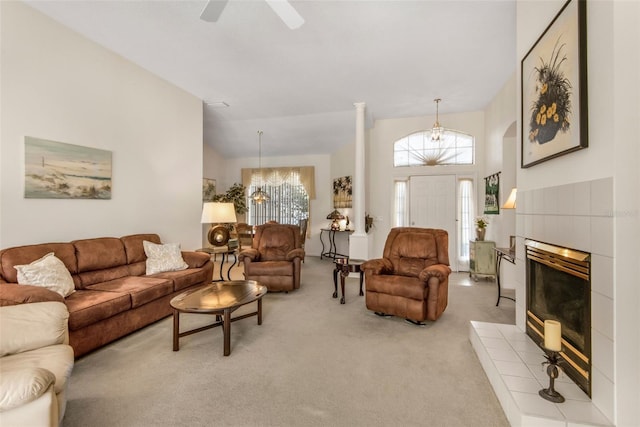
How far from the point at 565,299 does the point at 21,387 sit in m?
3.02

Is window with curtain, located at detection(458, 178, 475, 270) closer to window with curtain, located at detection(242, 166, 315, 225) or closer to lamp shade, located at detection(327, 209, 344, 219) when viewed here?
lamp shade, located at detection(327, 209, 344, 219)

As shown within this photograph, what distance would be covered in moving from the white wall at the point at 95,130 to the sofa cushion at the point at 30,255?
0.20 meters

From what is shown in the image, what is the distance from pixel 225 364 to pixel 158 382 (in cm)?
47

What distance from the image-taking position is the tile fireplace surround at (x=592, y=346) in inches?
58.7

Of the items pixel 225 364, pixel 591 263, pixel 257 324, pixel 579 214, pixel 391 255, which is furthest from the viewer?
pixel 391 255

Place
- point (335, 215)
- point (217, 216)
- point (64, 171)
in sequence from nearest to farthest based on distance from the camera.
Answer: point (64, 171), point (217, 216), point (335, 215)

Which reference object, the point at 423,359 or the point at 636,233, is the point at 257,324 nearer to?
the point at 423,359

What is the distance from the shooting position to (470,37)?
3203 mm

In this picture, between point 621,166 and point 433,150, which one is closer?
point 621,166

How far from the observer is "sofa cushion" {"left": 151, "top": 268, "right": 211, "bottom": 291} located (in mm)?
3406

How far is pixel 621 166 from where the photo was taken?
1.44m

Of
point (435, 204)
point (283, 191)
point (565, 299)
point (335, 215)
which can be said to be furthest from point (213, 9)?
point (283, 191)

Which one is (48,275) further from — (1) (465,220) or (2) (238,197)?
(1) (465,220)

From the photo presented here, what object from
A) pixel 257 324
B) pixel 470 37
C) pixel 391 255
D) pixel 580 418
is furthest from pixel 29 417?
pixel 470 37
